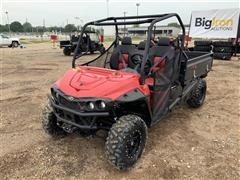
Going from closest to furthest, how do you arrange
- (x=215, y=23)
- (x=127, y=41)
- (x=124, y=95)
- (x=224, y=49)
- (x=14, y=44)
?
(x=124, y=95) → (x=127, y=41) → (x=224, y=49) → (x=215, y=23) → (x=14, y=44)

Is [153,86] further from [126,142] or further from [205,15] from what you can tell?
[205,15]

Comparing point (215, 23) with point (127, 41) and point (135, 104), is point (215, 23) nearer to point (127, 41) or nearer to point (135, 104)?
point (127, 41)

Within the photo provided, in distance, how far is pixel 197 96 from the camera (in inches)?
230

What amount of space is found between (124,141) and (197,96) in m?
3.00

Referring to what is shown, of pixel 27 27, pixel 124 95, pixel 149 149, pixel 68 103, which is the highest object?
pixel 27 27

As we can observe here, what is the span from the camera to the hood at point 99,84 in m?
3.44

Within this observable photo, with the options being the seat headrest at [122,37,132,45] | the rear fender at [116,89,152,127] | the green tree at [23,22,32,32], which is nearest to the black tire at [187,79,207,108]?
the seat headrest at [122,37,132,45]

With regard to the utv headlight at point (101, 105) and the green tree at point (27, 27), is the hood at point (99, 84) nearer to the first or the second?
the utv headlight at point (101, 105)

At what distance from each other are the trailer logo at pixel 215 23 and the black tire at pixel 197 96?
1154 centimetres

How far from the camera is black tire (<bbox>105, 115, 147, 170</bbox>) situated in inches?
130

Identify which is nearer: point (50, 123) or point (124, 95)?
point (124, 95)

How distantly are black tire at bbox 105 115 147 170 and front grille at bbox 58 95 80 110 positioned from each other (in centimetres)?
52

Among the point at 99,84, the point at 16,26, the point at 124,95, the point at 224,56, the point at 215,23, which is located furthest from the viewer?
the point at 16,26

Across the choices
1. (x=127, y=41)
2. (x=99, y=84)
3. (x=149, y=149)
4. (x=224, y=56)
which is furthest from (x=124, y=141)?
(x=224, y=56)
